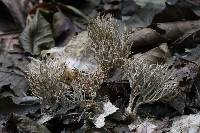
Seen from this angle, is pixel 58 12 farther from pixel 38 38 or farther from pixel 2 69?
pixel 2 69

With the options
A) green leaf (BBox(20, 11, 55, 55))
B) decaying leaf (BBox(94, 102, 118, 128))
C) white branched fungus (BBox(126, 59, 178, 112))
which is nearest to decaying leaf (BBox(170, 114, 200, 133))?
white branched fungus (BBox(126, 59, 178, 112))

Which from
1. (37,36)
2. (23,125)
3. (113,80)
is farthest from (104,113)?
(37,36)

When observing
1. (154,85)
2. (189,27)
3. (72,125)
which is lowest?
(72,125)

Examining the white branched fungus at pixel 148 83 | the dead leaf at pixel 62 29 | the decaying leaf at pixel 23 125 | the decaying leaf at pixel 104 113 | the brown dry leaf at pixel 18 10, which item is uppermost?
the brown dry leaf at pixel 18 10

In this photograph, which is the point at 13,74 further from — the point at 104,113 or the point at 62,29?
the point at 104,113

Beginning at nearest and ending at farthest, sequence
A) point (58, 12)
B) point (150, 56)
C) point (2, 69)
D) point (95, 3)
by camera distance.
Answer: point (150, 56) → point (2, 69) → point (58, 12) → point (95, 3)

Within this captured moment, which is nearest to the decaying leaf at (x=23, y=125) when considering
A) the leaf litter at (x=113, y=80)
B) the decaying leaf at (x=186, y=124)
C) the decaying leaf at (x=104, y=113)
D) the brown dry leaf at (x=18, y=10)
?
the leaf litter at (x=113, y=80)

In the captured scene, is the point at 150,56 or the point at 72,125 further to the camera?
the point at 150,56

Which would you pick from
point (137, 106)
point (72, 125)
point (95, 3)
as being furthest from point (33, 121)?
point (95, 3)

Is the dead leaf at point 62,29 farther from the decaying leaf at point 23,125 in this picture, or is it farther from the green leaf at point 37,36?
the decaying leaf at point 23,125
